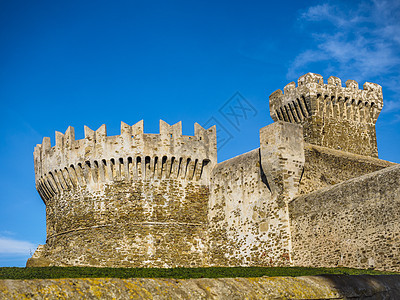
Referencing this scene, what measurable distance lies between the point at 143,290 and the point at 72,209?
17.2 metres

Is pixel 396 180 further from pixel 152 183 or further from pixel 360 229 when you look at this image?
pixel 152 183

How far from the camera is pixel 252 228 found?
20188mm

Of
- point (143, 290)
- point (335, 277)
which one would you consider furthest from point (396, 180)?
point (143, 290)

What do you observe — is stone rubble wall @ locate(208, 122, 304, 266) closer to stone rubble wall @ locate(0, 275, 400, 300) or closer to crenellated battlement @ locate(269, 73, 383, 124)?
crenellated battlement @ locate(269, 73, 383, 124)

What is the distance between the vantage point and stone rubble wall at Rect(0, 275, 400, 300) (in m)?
6.53

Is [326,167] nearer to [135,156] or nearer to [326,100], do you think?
[326,100]

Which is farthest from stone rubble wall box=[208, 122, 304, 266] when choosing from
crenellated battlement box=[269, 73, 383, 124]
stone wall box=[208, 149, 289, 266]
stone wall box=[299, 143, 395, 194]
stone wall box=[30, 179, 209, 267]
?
crenellated battlement box=[269, 73, 383, 124]

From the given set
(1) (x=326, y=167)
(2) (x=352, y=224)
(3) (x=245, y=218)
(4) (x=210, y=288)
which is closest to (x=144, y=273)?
(4) (x=210, y=288)

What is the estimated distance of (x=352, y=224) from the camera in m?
16.0

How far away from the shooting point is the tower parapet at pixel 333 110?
984 inches

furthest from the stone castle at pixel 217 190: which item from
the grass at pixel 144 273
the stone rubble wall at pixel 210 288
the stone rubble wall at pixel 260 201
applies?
the stone rubble wall at pixel 210 288

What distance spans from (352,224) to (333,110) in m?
10.7

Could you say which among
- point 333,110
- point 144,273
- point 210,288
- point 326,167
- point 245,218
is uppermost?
point 333,110

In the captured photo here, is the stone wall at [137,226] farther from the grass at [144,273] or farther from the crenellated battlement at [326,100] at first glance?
the grass at [144,273]
